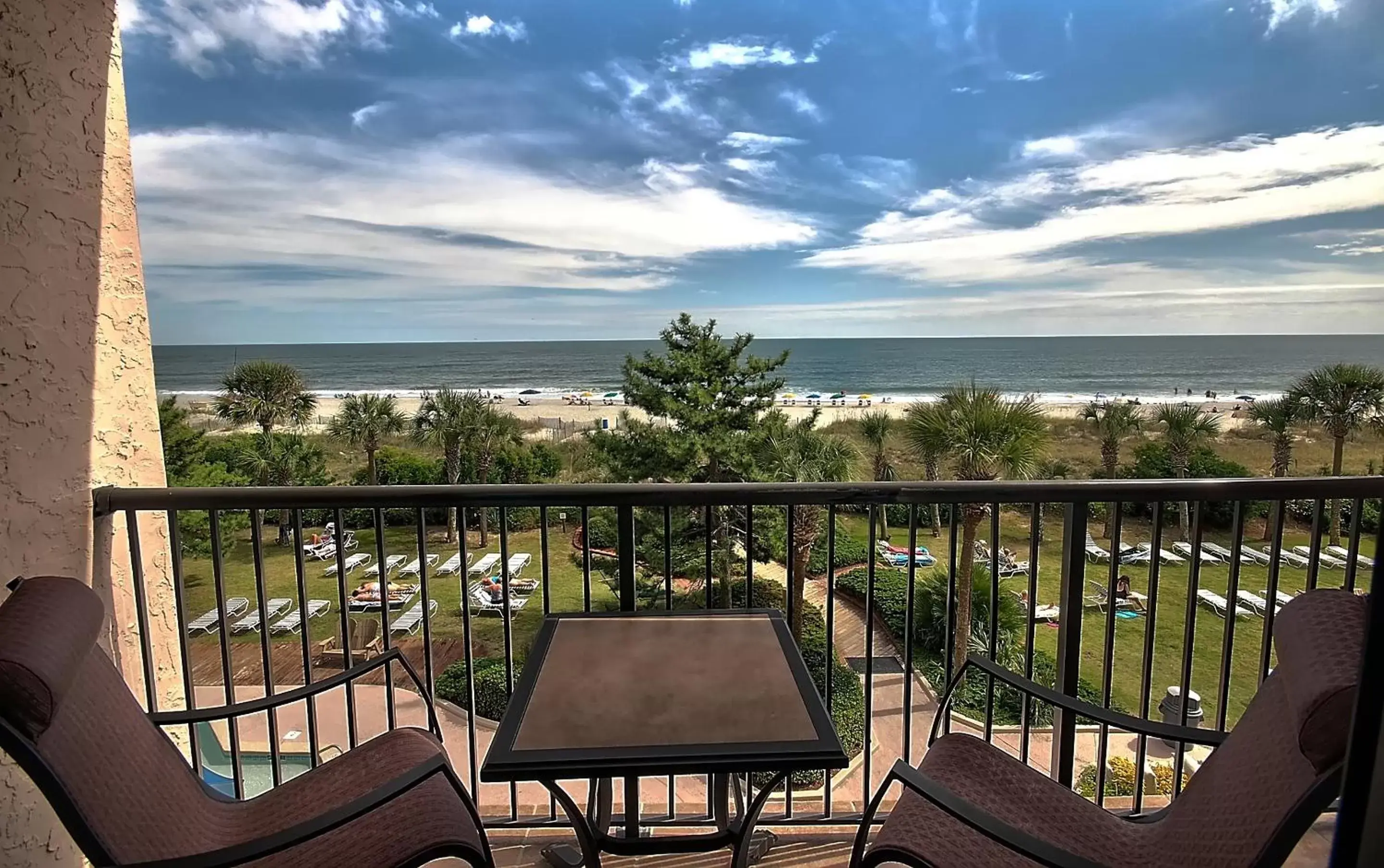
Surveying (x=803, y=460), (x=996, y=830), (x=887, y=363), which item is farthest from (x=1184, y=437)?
(x=996, y=830)

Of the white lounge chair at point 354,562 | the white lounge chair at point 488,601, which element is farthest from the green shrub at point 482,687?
the white lounge chair at point 354,562

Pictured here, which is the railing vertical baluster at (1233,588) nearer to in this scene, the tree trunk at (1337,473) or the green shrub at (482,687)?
the green shrub at (482,687)

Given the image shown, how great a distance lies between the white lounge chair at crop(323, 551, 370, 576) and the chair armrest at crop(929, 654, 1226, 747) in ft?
60.1

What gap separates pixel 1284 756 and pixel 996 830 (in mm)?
503

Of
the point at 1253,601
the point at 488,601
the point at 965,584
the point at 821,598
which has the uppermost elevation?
the point at 965,584

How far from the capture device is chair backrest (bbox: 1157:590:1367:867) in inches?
41.1

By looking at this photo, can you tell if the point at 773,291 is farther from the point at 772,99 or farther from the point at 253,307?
the point at 253,307

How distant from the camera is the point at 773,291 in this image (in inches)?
1547

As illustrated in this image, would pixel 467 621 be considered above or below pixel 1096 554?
above

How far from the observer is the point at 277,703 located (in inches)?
64.5

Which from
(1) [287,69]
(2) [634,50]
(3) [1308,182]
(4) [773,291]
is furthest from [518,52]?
(3) [1308,182]

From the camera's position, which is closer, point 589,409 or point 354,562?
point 354,562

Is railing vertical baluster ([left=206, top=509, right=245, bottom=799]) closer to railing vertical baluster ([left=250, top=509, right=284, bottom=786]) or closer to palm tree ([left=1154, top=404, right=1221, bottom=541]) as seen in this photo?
railing vertical baluster ([left=250, top=509, right=284, bottom=786])

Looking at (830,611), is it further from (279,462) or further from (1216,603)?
(279,462)
